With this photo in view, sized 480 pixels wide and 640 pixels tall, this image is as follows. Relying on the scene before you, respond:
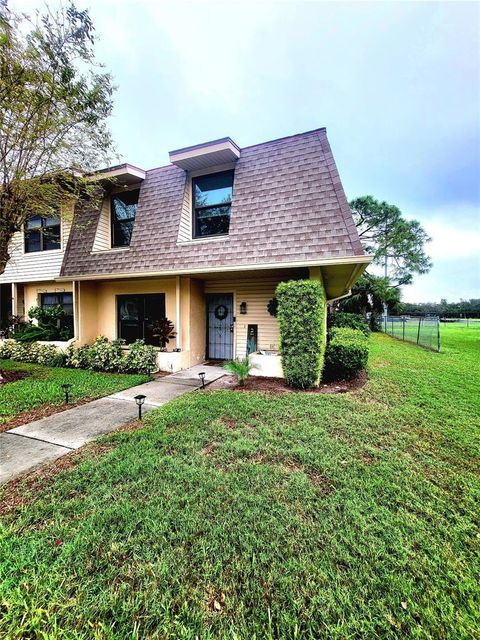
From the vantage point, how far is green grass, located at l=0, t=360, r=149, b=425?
205 inches

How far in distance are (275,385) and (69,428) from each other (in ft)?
12.9

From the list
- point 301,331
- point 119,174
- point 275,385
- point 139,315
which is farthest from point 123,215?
point 275,385

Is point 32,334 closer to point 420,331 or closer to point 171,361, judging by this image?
point 171,361

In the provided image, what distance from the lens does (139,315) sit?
29.1ft

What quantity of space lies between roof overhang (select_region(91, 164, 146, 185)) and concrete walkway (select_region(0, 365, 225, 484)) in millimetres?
6237

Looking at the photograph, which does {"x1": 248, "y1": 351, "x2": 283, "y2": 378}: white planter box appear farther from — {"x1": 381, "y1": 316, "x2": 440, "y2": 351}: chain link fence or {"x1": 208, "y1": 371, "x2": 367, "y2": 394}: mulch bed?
{"x1": 381, "y1": 316, "x2": 440, "y2": 351}: chain link fence

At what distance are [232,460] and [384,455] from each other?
180 centimetres

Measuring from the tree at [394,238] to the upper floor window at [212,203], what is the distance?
63.3ft

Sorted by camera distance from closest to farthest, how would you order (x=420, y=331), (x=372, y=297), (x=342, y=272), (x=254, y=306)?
(x=342, y=272) < (x=254, y=306) < (x=420, y=331) < (x=372, y=297)

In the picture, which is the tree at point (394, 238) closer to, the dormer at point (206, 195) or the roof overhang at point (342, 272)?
the roof overhang at point (342, 272)

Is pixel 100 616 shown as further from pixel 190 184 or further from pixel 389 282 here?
pixel 389 282

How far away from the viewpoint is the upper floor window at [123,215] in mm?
9031

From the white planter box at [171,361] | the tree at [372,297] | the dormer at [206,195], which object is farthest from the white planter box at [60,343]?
the tree at [372,297]

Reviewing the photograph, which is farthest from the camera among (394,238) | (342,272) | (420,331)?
(394,238)
